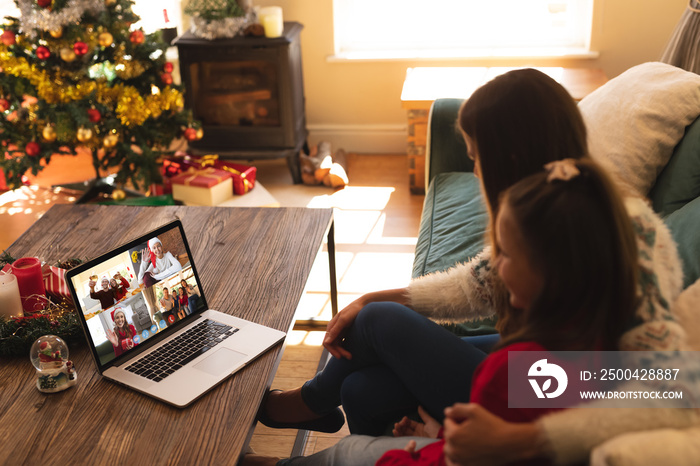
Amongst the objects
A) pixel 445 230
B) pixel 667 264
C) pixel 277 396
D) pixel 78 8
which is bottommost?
pixel 277 396

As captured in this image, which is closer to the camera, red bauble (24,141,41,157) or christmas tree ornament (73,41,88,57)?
christmas tree ornament (73,41,88,57)

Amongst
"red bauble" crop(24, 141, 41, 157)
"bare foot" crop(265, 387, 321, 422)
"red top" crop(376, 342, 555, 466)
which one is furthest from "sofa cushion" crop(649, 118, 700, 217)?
"red bauble" crop(24, 141, 41, 157)

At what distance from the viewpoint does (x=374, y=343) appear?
138cm

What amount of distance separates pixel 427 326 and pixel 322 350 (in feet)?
3.08

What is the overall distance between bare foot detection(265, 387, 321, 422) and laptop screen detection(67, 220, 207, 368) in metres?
0.27

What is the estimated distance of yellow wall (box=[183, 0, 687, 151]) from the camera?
3.46m

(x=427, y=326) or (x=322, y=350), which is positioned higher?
(x=427, y=326)

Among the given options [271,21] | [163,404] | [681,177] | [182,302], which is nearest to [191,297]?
[182,302]

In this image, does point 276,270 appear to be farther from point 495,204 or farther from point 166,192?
point 166,192

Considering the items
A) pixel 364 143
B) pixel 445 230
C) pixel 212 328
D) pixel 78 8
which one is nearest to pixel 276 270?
pixel 212 328

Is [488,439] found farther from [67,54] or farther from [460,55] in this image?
[460,55]

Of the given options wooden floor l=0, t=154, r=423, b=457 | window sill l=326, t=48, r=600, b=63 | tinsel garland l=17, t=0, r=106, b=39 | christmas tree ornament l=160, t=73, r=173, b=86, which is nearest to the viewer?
wooden floor l=0, t=154, r=423, b=457

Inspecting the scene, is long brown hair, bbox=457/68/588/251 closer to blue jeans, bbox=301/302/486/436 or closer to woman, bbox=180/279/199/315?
blue jeans, bbox=301/302/486/436

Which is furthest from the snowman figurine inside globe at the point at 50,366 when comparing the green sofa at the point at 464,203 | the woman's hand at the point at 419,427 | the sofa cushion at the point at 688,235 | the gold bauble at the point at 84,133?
the gold bauble at the point at 84,133
